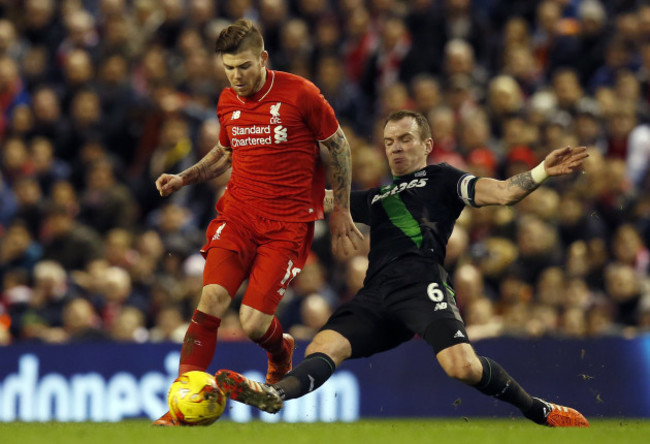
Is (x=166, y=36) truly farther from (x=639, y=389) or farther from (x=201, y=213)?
(x=639, y=389)

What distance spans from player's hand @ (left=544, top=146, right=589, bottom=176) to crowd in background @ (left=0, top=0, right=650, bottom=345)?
4.16 meters

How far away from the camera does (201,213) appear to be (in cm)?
1320

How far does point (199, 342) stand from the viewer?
765 cm

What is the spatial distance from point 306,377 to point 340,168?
1462 millimetres

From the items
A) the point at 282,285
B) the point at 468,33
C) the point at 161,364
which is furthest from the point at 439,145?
the point at 282,285

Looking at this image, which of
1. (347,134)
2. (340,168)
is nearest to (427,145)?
(340,168)

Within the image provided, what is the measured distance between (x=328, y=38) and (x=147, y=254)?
3.88m

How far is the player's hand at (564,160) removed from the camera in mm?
7406

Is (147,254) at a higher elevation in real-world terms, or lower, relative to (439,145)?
lower

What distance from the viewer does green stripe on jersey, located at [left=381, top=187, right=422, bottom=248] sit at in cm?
811

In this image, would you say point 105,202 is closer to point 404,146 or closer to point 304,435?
point 404,146

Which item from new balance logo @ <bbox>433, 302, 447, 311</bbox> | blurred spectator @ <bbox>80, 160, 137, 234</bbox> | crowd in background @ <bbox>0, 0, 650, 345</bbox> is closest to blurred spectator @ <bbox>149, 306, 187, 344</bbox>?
crowd in background @ <bbox>0, 0, 650, 345</bbox>

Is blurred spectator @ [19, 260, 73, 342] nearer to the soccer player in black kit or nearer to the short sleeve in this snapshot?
the soccer player in black kit

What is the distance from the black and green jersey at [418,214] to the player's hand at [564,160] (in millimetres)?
652
